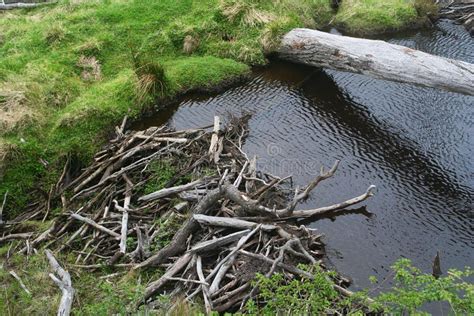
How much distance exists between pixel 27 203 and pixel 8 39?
9058 mm

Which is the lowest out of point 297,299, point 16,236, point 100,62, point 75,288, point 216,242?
point 16,236

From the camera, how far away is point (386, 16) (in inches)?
661

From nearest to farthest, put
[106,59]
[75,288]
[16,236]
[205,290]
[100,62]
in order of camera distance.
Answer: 1. [205,290]
2. [75,288]
3. [16,236]
4. [100,62]
5. [106,59]

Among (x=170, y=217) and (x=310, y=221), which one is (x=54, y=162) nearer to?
(x=170, y=217)

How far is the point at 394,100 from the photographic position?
479 inches

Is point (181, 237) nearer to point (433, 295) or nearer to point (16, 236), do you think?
point (16, 236)

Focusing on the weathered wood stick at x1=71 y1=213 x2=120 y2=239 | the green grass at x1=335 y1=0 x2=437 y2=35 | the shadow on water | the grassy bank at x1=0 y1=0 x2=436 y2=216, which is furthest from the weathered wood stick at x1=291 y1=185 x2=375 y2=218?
the green grass at x1=335 y1=0 x2=437 y2=35

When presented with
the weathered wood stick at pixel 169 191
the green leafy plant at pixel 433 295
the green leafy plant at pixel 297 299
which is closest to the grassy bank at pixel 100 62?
the weathered wood stick at pixel 169 191

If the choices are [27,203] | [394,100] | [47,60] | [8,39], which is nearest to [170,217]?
[27,203]

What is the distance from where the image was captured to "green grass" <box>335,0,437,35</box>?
16.7 meters

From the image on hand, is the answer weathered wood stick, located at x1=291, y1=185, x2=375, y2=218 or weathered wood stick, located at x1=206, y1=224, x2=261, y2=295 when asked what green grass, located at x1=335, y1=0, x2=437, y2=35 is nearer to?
weathered wood stick, located at x1=291, y1=185, x2=375, y2=218

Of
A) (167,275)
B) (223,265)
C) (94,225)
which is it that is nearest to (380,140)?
(223,265)

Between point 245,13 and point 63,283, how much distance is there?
1211 cm

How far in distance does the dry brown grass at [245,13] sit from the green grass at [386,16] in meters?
3.45
